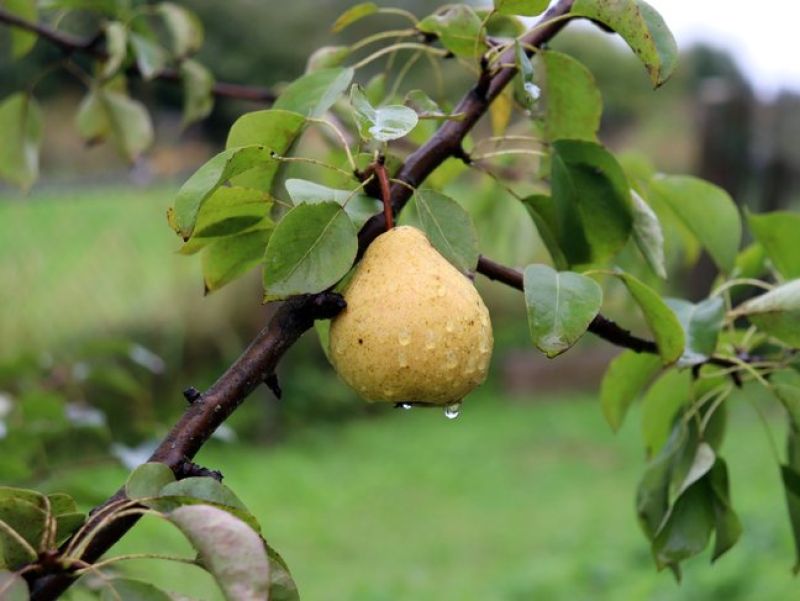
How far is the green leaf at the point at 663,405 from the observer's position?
889 millimetres

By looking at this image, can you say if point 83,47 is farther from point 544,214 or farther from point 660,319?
point 660,319

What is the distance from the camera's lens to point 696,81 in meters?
13.6

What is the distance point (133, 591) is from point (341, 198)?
22 cm

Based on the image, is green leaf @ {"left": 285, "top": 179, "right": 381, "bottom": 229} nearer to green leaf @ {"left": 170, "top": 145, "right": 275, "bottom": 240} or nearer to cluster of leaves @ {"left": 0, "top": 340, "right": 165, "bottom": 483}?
green leaf @ {"left": 170, "top": 145, "right": 275, "bottom": 240}

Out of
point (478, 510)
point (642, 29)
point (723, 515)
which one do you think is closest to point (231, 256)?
point (642, 29)

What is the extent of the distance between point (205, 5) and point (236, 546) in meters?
7.56

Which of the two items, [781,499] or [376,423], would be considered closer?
[781,499]

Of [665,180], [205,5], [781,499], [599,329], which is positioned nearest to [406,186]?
[599,329]

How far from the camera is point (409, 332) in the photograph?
0.54 meters

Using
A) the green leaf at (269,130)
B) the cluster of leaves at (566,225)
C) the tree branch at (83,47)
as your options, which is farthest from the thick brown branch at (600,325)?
the tree branch at (83,47)

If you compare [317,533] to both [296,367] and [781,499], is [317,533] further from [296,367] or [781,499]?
[296,367]

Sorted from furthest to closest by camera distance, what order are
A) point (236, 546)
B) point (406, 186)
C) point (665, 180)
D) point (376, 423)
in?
point (376, 423), point (665, 180), point (406, 186), point (236, 546)

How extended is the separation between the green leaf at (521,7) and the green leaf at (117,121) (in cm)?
60

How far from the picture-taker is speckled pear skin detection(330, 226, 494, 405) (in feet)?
1.76
